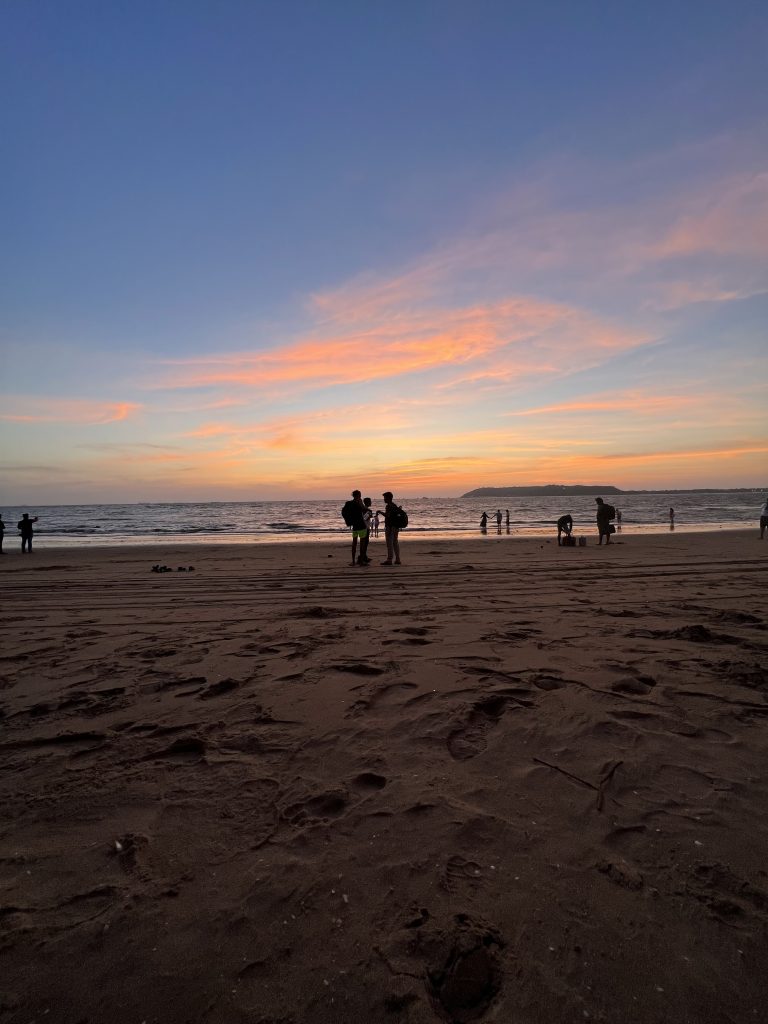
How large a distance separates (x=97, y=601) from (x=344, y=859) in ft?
27.4

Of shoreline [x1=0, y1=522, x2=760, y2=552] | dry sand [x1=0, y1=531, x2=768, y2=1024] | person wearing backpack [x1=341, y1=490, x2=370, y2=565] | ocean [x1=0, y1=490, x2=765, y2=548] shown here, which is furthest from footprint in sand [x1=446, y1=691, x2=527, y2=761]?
ocean [x1=0, y1=490, x2=765, y2=548]

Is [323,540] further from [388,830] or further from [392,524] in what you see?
[388,830]

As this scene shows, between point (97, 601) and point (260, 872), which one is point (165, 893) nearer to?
point (260, 872)

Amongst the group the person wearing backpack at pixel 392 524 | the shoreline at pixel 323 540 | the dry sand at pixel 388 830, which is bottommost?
the dry sand at pixel 388 830

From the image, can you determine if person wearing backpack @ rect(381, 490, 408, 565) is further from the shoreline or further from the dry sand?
the shoreline

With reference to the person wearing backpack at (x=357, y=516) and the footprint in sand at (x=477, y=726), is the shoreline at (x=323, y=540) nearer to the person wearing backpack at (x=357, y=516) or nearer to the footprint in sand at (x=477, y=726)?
the person wearing backpack at (x=357, y=516)

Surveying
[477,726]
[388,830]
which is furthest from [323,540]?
[388,830]

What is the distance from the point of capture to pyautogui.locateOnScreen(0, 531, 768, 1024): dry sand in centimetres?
176

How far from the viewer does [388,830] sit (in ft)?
8.32

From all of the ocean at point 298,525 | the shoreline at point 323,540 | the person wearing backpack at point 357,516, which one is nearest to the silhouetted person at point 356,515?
the person wearing backpack at point 357,516

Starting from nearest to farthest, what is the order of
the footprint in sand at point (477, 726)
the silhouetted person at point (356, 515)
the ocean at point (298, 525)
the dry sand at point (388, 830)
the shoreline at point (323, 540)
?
the dry sand at point (388, 830), the footprint in sand at point (477, 726), the silhouetted person at point (356, 515), the shoreline at point (323, 540), the ocean at point (298, 525)

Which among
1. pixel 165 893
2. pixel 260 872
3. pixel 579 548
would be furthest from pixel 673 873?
pixel 579 548

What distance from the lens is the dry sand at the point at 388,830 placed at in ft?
5.76

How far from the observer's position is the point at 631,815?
2625 millimetres
